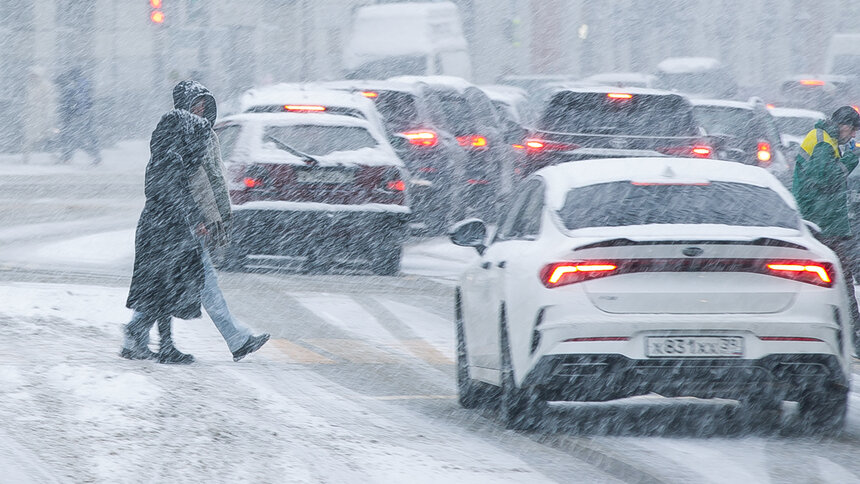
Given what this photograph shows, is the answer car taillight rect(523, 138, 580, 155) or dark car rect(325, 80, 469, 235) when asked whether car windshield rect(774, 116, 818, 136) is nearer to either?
dark car rect(325, 80, 469, 235)

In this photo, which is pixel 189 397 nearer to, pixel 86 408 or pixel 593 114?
pixel 86 408

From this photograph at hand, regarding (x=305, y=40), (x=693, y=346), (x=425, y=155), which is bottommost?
(x=305, y=40)

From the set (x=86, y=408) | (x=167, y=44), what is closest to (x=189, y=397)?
(x=86, y=408)

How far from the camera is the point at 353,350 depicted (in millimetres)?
10930

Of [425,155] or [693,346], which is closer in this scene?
[693,346]

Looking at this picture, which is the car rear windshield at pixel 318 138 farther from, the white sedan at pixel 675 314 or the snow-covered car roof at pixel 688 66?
the snow-covered car roof at pixel 688 66

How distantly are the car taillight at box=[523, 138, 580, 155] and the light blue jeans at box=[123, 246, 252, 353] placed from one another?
7851 mm

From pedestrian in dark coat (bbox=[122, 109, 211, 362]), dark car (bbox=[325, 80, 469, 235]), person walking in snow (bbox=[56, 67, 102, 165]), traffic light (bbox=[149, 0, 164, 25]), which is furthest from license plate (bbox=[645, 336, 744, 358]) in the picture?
person walking in snow (bbox=[56, 67, 102, 165])

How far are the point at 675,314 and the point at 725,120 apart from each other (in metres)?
14.7

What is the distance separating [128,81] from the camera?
151ft

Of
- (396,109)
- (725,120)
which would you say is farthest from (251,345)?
(725,120)

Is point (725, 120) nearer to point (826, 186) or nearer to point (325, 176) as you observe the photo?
point (325, 176)

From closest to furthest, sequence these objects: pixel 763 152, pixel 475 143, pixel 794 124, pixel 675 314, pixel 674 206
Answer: pixel 675 314
pixel 674 206
pixel 475 143
pixel 763 152
pixel 794 124

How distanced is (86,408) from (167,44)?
3725cm
